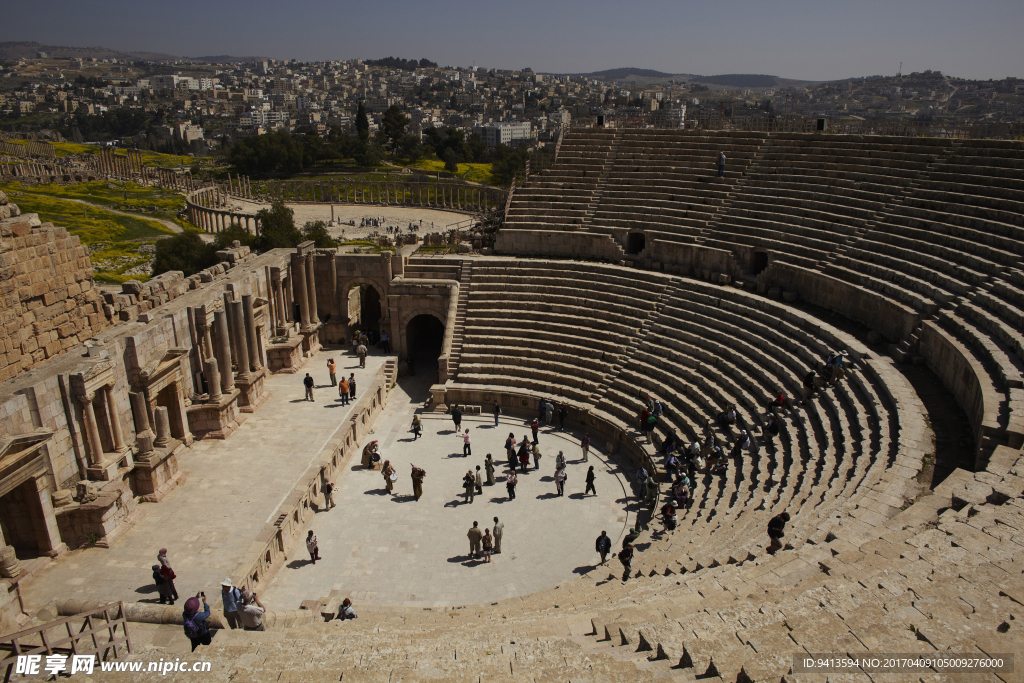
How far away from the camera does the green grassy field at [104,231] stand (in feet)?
121

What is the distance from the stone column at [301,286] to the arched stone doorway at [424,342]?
12.9ft

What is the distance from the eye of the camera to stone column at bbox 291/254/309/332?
1076 inches

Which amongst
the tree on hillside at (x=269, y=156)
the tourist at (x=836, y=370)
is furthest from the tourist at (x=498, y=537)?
the tree on hillside at (x=269, y=156)

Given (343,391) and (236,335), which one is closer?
(236,335)

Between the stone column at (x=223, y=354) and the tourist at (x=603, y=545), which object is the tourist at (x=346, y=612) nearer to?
the tourist at (x=603, y=545)

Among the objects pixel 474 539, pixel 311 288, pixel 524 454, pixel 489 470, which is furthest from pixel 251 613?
pixel 311 288

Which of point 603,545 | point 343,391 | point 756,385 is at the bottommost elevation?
point 603,545

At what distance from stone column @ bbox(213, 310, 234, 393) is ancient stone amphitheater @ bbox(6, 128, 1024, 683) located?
7572 mm

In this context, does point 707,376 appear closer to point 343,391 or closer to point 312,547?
point 343,391

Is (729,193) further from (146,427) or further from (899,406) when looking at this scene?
(146,427)

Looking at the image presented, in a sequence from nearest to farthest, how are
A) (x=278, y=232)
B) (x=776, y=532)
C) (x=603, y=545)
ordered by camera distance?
(x=776, y=532), (x=603, y=545), (x=278, y=232)

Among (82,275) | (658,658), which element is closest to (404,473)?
(82,275)

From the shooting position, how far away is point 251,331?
23234 mm

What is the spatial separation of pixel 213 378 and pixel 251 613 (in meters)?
9.62
